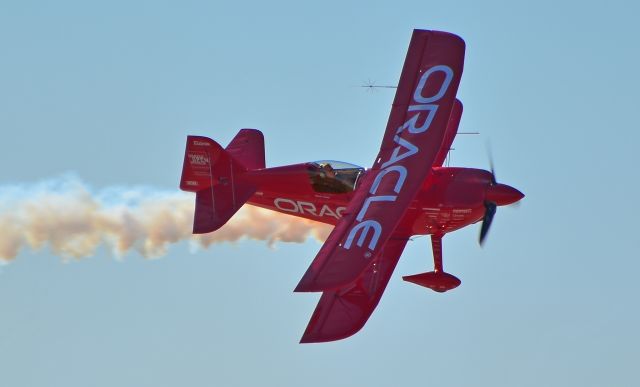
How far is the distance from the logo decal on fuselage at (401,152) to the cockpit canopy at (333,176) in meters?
0.86

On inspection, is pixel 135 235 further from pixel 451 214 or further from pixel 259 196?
pixel 451 214

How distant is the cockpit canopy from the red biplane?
0.06 ft

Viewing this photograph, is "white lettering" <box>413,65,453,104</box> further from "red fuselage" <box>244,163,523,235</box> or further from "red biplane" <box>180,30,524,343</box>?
"red fuselage" <box>244,163,523,235</box>

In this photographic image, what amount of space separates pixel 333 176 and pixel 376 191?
189 cm

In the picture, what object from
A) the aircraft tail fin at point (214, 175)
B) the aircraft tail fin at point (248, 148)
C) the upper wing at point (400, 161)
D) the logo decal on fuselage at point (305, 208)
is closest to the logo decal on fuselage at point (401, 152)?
the upper wing at point (400, 161)

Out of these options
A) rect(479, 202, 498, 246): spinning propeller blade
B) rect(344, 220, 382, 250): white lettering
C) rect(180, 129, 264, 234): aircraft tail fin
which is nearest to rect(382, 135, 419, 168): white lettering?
rect(479, 202, 498, 246): spinning propeller blade

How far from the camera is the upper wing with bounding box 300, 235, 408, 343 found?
197 feet

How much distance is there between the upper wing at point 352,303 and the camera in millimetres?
60062

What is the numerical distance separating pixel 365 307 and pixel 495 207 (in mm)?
3411

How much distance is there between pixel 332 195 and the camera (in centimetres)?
6319

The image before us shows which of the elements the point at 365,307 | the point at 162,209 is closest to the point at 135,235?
the point at 162,209

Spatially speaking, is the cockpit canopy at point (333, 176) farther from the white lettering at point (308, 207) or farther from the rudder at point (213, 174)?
the rudder at point (213, 174)

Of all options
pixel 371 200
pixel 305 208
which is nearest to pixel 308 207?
pixel 305 208

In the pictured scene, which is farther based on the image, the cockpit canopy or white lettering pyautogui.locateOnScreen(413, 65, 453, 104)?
white lettering pyautogui.locateOnScreen(413, 65, 453, 104)
